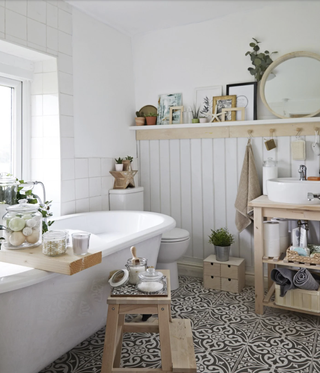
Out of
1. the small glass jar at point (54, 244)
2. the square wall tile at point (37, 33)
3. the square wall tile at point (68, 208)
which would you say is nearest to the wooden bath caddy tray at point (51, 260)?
the small glass jar at point (54, 244)

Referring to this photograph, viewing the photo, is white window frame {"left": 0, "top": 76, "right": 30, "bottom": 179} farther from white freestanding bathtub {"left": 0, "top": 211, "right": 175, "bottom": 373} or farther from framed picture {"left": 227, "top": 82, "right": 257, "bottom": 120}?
framed picture {"left": 227, "top": 82, "right": 257, "bottom": 120}

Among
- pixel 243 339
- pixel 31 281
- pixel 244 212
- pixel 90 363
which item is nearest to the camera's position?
pixel 31 281

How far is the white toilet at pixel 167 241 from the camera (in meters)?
3.04

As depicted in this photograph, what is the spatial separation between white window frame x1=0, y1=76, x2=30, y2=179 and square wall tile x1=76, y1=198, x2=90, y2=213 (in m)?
0.49

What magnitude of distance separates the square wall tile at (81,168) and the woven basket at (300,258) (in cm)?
182

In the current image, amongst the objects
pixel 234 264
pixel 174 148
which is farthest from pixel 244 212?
pixel 174 148

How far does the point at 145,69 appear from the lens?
12.5 ft

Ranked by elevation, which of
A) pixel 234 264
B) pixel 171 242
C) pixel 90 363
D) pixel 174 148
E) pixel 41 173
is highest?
pixel 174 148

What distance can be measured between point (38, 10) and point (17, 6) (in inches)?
8.1

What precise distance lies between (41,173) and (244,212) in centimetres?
178

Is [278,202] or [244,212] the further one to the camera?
[244,212]

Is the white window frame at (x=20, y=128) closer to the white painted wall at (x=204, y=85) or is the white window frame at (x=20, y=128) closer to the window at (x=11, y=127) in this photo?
the window at (x=11, y=127)

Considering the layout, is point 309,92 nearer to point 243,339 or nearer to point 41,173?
point 243,339

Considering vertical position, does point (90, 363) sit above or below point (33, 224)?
below
